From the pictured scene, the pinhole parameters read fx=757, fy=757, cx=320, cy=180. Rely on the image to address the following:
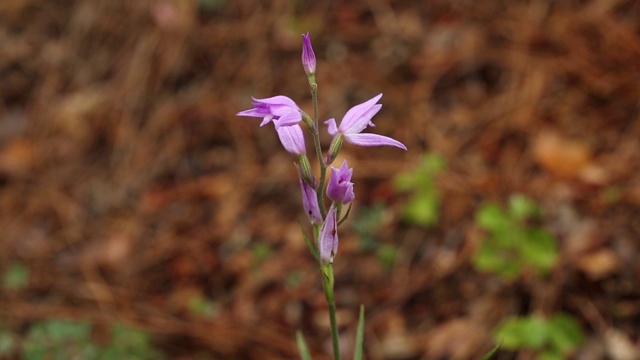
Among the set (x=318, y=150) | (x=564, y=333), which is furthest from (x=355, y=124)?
(x=564, y=333)

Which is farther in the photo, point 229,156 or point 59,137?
point 59,137

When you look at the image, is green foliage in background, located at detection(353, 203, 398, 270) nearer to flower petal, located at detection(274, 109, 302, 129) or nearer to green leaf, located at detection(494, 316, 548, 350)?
green leaf, located at detection(494, 316, 548, 350)

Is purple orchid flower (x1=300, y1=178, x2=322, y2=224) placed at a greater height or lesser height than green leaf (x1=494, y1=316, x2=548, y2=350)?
greater

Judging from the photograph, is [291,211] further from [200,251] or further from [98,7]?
[98,7]

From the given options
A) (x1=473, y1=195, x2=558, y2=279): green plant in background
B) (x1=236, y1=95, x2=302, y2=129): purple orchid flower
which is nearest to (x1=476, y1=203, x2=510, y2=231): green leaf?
(x1=473, y1=195, x2=558, y2=279): green plant in background

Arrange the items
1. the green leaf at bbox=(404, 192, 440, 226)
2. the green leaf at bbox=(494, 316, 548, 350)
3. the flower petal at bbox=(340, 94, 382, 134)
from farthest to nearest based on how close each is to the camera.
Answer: the green leaf at bbox=(404, 192, 440, 226)
the green leaf at bbox=(494, 316, 548, 350)
the flower petal at bbox=(340, 94, 382, 134)

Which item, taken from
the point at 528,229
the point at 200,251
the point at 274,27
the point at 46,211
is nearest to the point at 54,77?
the point at 46,211

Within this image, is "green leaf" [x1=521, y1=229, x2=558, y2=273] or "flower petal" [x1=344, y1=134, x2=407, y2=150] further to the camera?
"green leaf" [x1=521, y1=229, x2=558, y2=273]
